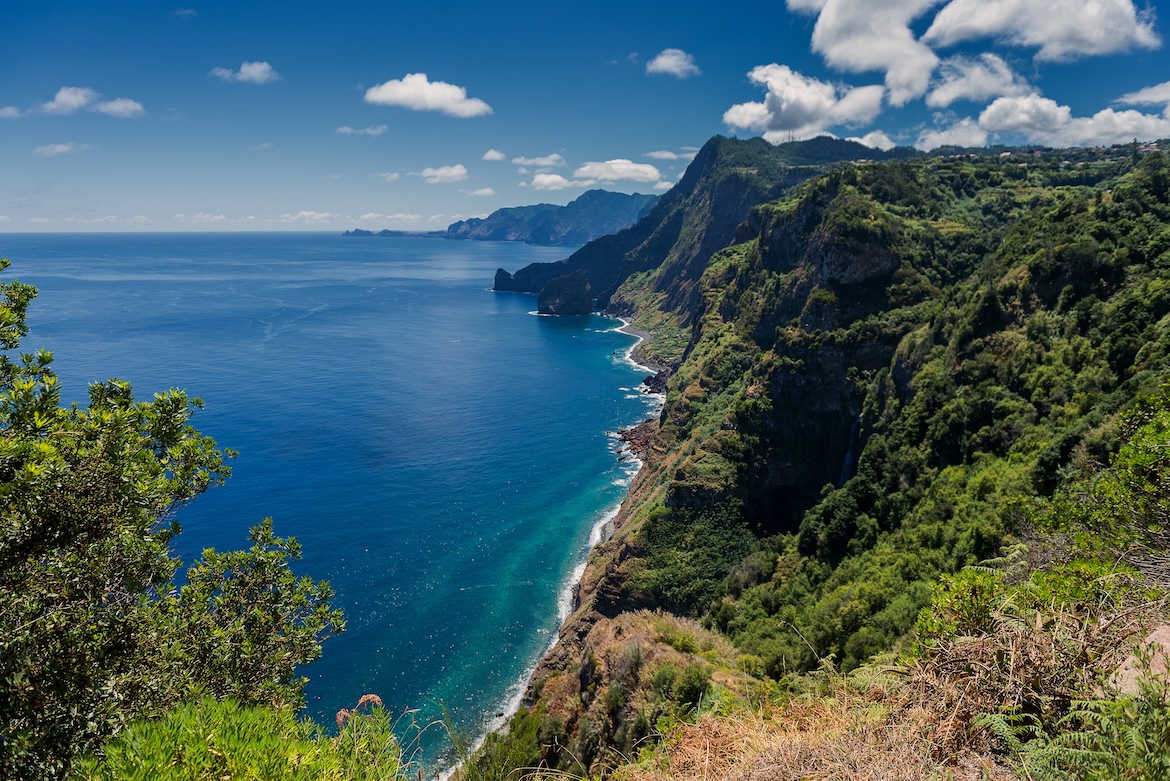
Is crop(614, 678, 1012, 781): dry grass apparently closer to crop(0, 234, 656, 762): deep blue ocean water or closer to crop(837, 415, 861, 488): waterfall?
crop(0, 234, 656, 762): deep blue ocean water

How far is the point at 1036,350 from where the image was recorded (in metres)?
48.3

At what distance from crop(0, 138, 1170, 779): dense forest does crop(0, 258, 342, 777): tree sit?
0.19 ft

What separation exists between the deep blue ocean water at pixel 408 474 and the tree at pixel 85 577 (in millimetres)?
41149

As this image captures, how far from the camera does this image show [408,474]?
292 feet

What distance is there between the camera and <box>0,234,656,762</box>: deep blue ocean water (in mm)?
57781

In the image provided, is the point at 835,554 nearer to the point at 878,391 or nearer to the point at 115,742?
the point at 878,391

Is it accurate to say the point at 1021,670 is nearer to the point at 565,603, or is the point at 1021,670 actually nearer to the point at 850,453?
the point at 565,603

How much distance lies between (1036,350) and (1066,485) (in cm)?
2482

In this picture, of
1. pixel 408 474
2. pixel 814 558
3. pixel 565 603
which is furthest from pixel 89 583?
pixel 408 474

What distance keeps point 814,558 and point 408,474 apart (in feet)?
195

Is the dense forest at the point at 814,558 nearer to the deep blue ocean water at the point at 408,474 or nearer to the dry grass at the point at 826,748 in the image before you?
the dry grass at the point at 826,748

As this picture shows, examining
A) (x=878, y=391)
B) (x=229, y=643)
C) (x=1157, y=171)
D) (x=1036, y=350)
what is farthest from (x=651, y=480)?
(x=229, y=643)

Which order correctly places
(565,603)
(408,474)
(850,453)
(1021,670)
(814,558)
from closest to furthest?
(1021,670)
(814,558)
(565,603)
(850,453)
(408,474)

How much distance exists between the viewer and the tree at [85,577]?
9.51m
